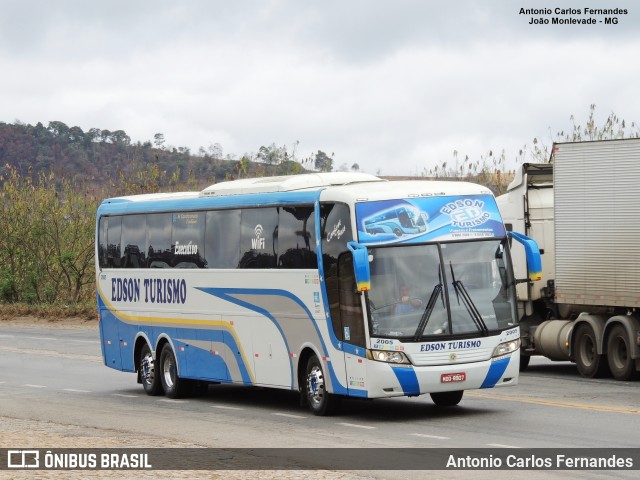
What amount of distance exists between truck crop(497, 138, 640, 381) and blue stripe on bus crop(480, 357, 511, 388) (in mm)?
5538

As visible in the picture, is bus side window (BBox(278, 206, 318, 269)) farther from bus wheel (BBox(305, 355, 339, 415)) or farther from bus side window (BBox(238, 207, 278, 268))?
bus wheel (BBox(305, 355, 339, 415))

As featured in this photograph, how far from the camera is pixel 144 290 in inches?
936

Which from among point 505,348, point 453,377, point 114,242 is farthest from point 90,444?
point 114,242

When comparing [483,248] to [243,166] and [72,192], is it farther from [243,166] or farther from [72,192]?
[72,192]

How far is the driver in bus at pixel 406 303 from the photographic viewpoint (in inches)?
698

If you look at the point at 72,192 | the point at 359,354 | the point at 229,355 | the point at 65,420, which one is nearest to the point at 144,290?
the point at 229,355

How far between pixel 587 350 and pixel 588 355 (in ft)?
0.37

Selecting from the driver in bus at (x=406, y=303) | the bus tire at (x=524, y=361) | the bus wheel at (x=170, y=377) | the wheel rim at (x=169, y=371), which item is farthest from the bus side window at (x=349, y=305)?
the bus tire at (x=524, y=361)

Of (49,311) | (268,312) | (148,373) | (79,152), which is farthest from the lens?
(79,152)

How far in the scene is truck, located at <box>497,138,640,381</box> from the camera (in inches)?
910

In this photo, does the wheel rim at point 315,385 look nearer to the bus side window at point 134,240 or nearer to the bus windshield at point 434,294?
the bus windshield at point 434,294

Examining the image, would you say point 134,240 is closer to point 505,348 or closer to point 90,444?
point 505,348

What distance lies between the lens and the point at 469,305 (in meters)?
18.0

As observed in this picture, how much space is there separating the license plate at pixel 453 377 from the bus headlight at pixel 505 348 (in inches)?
22.5
